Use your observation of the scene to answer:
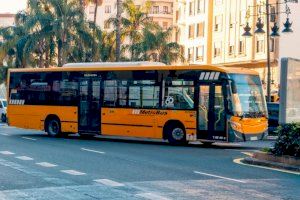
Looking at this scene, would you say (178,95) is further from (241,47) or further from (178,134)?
(241,47)

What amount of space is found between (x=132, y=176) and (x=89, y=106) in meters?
13.7

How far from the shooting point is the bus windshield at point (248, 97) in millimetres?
24188

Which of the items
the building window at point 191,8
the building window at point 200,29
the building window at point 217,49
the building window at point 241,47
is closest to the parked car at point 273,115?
the building window at point 241,47

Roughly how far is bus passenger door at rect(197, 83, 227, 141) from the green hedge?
258 inches

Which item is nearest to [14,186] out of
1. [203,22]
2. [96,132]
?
[96,132]

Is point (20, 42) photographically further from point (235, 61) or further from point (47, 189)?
point (47, 189)

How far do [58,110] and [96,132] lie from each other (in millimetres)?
2373

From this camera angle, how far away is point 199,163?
18.2 metres

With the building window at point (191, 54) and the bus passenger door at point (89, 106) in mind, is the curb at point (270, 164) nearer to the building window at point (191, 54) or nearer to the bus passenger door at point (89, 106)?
the bus passenger door at point (89, 106)

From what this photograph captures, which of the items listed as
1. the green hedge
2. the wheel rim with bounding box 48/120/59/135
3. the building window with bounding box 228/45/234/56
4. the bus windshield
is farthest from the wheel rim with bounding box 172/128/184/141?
the building window with bounding box 228/45/234/56

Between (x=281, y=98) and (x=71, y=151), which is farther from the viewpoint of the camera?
(x=71, y=151)

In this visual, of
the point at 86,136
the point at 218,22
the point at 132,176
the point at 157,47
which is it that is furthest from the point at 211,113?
the point at 218,22

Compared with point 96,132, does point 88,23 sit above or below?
above

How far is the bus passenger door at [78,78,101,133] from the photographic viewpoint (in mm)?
27781
